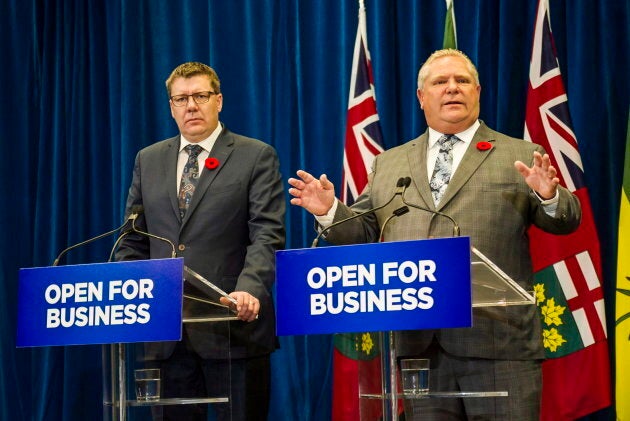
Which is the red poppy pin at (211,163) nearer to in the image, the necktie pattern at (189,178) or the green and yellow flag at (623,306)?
the necktie pattern at (189,178)

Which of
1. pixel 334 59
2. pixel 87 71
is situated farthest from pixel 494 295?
pixel 87 71

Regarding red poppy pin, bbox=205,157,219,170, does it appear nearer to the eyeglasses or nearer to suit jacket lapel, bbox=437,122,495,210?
the eyeglasses

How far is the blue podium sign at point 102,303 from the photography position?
2.63 metres

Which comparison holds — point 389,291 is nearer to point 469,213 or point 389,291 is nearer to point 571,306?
point 469,213

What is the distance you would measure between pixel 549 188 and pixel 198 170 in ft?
4.54

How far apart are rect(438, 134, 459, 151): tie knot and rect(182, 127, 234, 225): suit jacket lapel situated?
839mm

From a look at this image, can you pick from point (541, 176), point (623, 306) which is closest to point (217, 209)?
point (541, 176)

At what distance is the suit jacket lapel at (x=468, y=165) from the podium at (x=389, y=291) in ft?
2.39

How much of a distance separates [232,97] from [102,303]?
2716mm

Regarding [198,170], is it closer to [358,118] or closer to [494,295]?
[358,118]

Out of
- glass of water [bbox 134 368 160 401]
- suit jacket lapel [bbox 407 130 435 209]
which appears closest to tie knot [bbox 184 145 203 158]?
suit jacket lapel [bbox 407 130 435 209]

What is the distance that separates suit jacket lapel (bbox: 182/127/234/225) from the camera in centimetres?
350

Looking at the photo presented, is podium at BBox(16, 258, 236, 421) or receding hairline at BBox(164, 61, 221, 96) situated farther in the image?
receding hairline at BBox(164, 61, 221, 96)

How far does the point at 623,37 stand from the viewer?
4.52 metres
